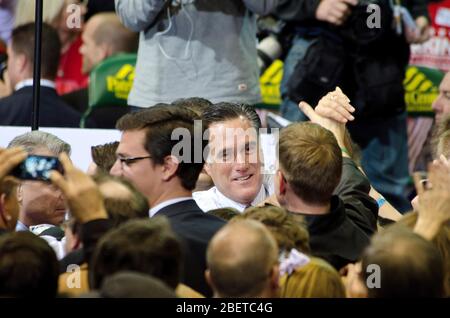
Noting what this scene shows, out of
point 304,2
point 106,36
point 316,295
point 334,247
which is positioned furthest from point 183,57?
point 316,295

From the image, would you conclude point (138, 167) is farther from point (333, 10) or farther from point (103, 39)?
point (103, 39)

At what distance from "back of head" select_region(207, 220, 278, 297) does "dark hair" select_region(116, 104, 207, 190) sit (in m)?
1.00

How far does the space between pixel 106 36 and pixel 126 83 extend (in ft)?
1.23

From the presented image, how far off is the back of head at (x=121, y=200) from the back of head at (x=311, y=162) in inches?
24.4

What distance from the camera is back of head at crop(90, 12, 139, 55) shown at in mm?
7820

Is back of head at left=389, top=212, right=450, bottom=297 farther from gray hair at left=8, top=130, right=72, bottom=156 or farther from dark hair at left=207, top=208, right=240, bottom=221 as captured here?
gray hair at left=8, top=130, right=72, bottom=156

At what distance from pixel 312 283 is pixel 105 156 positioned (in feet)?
5.48

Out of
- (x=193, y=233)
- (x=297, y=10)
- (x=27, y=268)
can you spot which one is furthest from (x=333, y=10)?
(x=27, y=268)

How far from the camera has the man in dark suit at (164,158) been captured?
4.42m

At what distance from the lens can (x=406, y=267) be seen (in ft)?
11.1

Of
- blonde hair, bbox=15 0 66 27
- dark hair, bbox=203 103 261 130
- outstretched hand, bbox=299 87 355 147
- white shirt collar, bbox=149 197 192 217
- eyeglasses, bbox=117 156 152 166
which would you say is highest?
blonde hair, bbox=15 0 66 27

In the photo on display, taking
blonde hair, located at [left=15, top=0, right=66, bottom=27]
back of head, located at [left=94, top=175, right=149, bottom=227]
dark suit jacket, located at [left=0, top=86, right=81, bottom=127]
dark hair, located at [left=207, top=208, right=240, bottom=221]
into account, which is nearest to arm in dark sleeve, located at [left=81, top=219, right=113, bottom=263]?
back of head, located at [left=94, top=175, right=149, bottom=227]

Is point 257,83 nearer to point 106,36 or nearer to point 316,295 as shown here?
point 106,36

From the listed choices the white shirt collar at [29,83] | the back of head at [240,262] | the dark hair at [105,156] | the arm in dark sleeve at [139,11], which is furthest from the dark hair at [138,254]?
the white shirt collar at [29,83]
